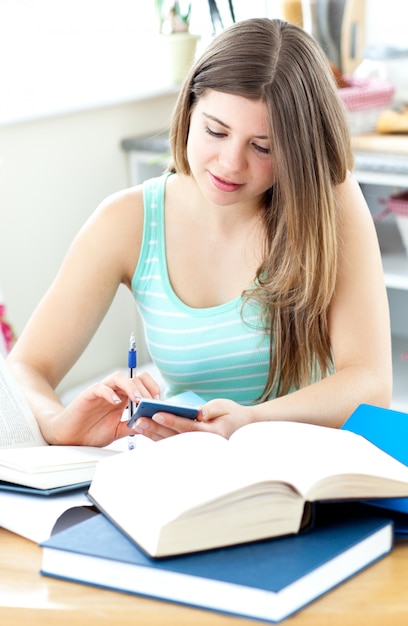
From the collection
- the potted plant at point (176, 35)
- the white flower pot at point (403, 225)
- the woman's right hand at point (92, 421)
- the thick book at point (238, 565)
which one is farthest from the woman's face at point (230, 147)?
the potted plant at point (176, 35)

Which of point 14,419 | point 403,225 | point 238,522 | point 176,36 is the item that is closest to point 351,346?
point 14,419

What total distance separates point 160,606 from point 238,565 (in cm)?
8

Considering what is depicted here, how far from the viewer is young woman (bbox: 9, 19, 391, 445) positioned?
1.31 meters

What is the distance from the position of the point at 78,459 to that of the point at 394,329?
2099 millimetres

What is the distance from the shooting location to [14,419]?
1234 millimetres

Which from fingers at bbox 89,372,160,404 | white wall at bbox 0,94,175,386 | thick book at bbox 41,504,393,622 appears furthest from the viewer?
white wall at bbox 0,94,175,386

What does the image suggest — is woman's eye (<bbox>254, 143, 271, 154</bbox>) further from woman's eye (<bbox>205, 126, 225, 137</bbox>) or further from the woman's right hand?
the woman's right hand

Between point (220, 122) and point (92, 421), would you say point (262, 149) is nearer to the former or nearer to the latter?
point (220, 122)

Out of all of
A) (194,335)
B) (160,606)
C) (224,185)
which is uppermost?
Result: (224,185)

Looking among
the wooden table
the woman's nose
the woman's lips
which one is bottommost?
the wooden table

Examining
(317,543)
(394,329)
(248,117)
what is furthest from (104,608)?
(394,329)

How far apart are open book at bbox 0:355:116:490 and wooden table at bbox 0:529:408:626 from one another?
16cm

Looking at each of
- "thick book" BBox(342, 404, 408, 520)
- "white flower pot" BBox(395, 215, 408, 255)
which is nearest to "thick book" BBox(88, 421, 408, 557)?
"thick book" BBox(342, 404, 408, 520)

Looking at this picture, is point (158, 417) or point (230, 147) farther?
point (230, 147)
